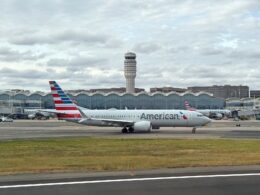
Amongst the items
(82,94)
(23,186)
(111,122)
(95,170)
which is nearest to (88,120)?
(111,122)

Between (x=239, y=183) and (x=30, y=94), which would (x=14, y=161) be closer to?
(x=239, y=183)

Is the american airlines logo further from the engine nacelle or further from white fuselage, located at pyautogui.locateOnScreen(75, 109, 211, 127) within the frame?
the engine nacelle

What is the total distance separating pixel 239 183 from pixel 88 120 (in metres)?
43.3

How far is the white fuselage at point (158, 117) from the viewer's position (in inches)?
2108

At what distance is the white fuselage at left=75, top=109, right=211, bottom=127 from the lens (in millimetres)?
53531

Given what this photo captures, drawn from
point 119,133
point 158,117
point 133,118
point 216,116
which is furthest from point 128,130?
point 216,116

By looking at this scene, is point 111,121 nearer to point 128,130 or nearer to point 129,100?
point 128,130

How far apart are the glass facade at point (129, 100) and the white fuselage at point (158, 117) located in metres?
137

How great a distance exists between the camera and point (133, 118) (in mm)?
54594

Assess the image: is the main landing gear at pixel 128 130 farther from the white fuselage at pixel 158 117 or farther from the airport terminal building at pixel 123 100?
the airport terminal building at pixel 123 100

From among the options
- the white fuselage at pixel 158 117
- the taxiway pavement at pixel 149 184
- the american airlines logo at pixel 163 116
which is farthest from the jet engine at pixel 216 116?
the taxiway pavement at pixel 149 184

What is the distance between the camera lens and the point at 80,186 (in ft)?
38.1

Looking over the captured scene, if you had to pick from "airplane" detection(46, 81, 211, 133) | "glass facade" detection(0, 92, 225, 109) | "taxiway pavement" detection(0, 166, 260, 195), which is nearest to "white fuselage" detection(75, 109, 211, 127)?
"airplane" detection(46, 81, 211, 133)

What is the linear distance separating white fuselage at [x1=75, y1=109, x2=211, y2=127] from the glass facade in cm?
13662
